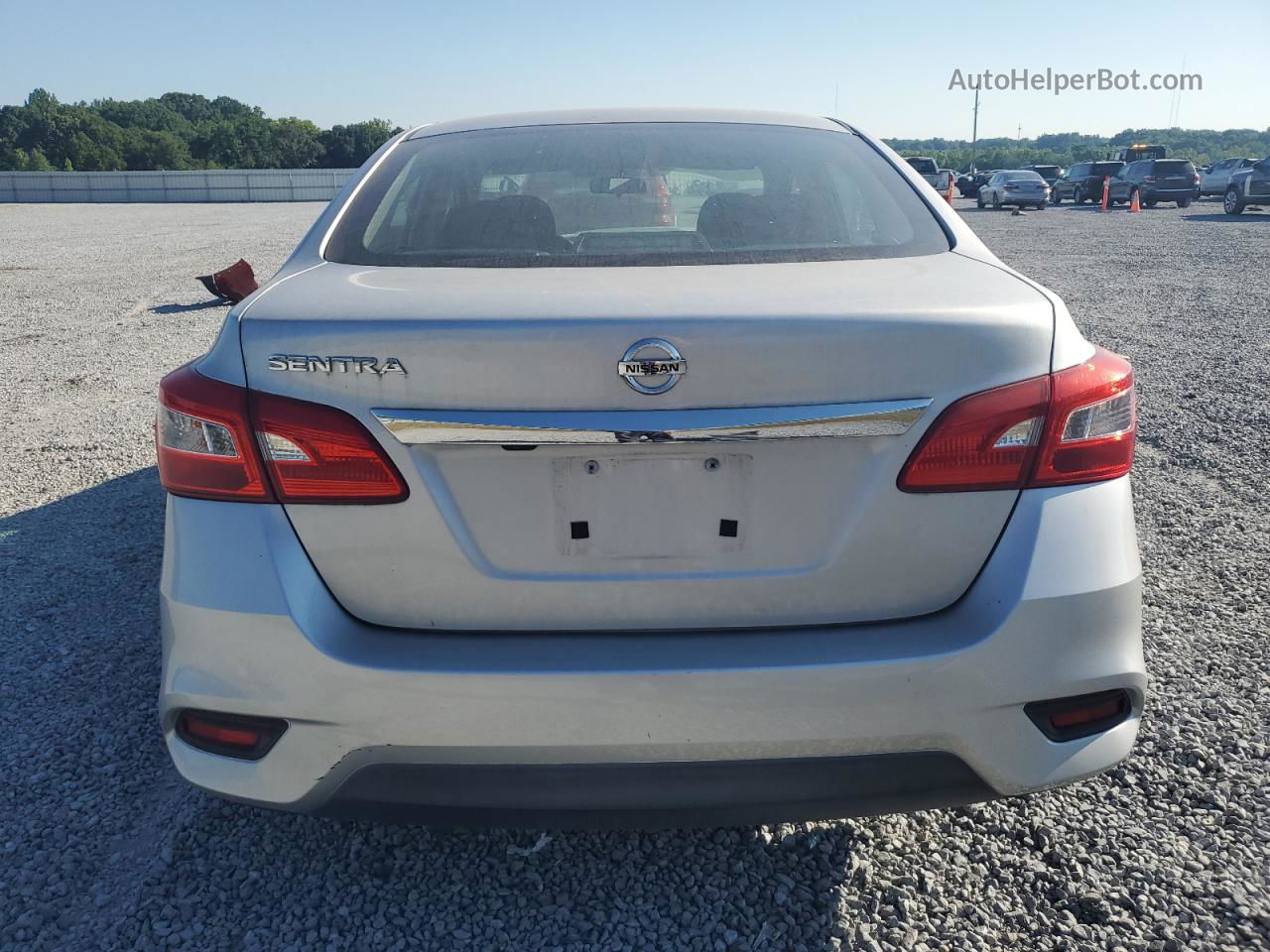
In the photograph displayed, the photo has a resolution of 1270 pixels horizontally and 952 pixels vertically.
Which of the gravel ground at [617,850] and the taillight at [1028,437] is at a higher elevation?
the taillight at [1028,437]

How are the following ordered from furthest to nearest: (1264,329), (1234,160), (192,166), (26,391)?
(192,166) → (1234,160) → (1264,329) → (26,391)

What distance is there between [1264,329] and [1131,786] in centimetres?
840

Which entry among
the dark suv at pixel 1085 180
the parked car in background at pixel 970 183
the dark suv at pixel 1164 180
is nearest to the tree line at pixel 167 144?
the parked car in background at pixel 970 183

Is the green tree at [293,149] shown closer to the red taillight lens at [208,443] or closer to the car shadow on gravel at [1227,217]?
the car shadow on gravel at [1227,217]

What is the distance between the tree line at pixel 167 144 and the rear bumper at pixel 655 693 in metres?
71.8

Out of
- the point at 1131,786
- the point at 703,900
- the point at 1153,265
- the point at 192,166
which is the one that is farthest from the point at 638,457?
the point at 192,166

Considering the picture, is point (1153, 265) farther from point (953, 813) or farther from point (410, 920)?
point (410, 920)

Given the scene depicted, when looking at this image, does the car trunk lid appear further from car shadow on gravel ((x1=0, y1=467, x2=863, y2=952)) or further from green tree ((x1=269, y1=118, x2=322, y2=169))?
→ green tree ((x1=269, y1=118, x2=322, y2=169))

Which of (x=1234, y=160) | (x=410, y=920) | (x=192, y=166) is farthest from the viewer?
(x=192, y=166)

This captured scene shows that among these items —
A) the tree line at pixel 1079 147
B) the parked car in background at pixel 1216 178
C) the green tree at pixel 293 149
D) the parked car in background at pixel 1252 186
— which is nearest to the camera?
the parked car in background at pixel 1252 186

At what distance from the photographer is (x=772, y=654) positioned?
5.74 feet

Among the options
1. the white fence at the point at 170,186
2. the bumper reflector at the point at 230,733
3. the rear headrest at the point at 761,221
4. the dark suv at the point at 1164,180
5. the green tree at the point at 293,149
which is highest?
the green tree at the point at 293,149

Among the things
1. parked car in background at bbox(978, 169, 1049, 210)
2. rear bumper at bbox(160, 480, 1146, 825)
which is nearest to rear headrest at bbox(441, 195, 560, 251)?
rear bumper at bbox(160, 480, 1146, 825)

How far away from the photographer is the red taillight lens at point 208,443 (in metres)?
1.78
